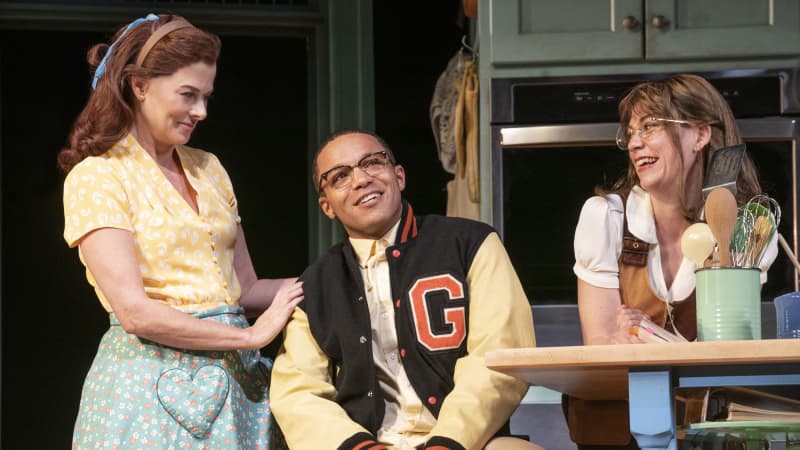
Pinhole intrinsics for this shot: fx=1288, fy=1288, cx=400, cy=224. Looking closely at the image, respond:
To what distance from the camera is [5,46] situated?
5.25 metres

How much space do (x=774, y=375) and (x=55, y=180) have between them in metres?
3.98

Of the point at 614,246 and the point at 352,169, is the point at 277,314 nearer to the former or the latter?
the point at 352,169

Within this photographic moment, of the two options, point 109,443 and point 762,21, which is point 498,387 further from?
point 762,21

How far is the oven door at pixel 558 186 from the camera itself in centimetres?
360

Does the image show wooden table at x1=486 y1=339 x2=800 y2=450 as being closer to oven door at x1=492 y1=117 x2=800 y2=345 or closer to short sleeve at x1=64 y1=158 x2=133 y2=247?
short sleeve at x1=64 y1=158 x2=133 y2=247

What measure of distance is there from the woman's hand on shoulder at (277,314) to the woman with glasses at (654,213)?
64 centimetres

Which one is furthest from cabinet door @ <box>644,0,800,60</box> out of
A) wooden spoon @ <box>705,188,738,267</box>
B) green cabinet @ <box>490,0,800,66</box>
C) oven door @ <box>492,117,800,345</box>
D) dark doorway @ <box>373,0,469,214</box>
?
wooden spoon @ <box>705,188,738,267</box>

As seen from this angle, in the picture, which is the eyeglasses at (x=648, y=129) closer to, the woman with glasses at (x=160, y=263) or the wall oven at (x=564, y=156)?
the wall oven at (x=564, y=156)

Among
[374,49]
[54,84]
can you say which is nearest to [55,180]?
[54,84]

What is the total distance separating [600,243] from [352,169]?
58 cm

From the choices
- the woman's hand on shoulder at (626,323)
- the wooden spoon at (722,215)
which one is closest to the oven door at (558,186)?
the woman's hand on shoulder at (626,323)

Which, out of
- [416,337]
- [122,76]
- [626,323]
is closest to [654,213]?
[626,323]

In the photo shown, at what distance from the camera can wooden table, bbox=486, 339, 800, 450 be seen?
1946 millimetres

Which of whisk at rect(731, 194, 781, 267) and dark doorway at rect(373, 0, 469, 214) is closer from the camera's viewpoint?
whisk at rect(731, 194, 781, 267)
